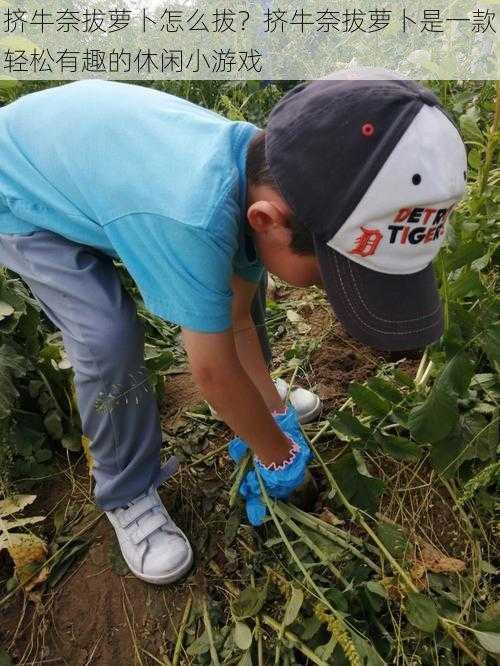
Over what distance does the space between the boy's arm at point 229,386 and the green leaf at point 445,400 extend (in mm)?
274

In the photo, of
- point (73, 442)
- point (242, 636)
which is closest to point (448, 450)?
point (242, 636)

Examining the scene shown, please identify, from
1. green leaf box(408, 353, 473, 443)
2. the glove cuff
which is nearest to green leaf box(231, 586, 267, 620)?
the glove cuff

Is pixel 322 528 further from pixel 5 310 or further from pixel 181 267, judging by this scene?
pixel 5 310

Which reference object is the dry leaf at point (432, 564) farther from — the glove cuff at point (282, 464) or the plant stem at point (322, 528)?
the glove cuff at point (282, 464)

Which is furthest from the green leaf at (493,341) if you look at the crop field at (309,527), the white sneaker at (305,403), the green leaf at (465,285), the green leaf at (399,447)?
the white sneaker at (305,403)

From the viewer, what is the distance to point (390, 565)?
1.19 metres

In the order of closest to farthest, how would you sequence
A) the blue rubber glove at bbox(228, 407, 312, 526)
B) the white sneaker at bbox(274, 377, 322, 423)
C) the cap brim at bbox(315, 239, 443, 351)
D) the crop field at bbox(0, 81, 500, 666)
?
the cap brim at bbox(315, 239, 443, 351) < the crop field at bbox(0, 81, 500, 666) < the blue rubber glove at bbox(228, 407, 312, 526) < the white sneaker at bbox(274, 377, 322, 423)

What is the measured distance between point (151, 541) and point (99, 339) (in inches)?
18.5

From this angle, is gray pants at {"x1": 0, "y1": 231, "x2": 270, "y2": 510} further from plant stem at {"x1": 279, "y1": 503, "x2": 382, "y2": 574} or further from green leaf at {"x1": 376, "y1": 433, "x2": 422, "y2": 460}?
green leaf at {"x1": 376, "y1": 433, "x2": 422, "y2": 460}

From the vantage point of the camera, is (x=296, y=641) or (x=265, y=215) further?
(x=296, y=641)

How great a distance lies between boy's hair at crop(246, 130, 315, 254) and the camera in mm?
885

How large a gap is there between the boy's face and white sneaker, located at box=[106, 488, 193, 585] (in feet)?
2.11

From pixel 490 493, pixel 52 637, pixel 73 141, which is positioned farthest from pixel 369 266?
pixel 52 637

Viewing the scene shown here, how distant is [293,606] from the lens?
111 centimetres
